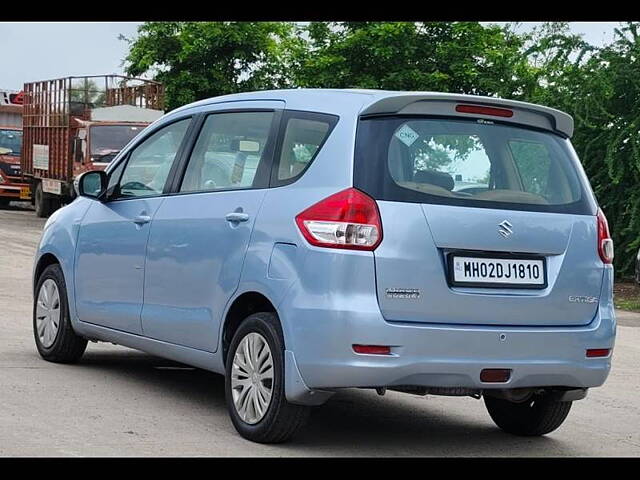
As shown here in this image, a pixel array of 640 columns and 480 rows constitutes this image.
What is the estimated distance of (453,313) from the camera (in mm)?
6641

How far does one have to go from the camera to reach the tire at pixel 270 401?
6.80m

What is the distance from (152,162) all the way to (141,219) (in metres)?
0.48

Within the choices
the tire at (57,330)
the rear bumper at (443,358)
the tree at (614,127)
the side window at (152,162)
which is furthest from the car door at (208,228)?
the tree at (614,127)

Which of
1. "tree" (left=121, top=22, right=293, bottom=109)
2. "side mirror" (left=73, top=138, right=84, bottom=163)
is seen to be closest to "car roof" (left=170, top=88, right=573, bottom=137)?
"side mirror" (left=73, top=138, right=84, bottom=163)

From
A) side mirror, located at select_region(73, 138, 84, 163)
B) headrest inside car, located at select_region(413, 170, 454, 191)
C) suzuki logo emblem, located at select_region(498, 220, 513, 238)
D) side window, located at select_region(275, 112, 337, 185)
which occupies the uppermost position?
side window, located at select_region(275, 112, 337, 185)

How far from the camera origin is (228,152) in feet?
25.6

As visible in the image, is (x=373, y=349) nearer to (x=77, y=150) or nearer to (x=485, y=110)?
(x=485, y=110)

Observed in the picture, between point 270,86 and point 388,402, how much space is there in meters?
40.9

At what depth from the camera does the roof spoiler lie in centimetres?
688

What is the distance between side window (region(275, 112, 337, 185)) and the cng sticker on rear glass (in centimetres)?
35

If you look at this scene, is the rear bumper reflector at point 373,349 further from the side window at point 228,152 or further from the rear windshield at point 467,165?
the side window at point 228,152

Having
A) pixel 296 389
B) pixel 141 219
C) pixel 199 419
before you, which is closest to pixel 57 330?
pixel 141 219

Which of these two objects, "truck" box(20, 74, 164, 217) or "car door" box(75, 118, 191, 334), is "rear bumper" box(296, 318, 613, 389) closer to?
"car door" box(75, 118, 191, 334)

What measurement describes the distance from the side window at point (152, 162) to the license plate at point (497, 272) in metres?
2.37
